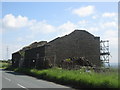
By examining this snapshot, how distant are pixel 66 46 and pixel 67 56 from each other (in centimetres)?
177

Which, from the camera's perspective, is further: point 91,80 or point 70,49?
point 70,49

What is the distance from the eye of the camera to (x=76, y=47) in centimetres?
4781

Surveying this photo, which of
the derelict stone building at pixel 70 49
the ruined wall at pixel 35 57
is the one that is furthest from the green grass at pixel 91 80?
the ruined wall at pixel 35 57

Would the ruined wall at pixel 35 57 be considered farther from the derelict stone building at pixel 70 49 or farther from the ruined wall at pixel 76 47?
the ruined wall at pixel 76 47

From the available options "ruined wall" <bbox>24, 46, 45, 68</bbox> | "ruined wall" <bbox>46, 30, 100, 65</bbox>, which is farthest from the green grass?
"ruined wall" <bbox>24, 46, 45, 68</bbox>

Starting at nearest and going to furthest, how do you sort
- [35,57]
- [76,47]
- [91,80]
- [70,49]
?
[91,80], [70,49], [76,47], [35,57]

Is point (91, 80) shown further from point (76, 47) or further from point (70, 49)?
point (76, 47)

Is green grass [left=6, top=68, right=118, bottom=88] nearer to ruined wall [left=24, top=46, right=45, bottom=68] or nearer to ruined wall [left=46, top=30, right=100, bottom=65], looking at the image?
ruined wall [left=46, top=30, right=100, bottom=65]

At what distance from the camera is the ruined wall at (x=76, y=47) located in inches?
1839

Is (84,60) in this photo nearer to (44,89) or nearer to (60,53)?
(60,53)

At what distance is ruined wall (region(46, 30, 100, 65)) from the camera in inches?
1839

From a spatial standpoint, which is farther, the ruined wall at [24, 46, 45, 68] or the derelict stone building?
the ruined wall at [24, 46, 45, 68]

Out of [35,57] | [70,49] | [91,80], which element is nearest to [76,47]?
[70,49]

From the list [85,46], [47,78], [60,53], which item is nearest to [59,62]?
[60,53]
